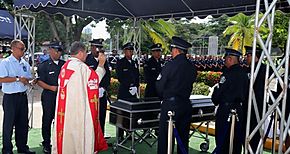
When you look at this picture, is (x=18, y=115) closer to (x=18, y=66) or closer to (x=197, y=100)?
(x=18, y=66)

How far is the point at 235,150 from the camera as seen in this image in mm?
5215

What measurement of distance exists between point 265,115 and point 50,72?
3434 mm

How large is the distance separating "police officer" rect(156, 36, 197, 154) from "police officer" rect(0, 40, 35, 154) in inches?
84.2

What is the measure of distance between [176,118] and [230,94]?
2.83 ft

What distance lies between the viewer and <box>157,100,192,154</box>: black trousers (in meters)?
4.63

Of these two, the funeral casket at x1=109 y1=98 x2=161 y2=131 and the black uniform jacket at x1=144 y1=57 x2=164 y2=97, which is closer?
the funeral casket at x1=109 y1=98 x2=161 y2=131

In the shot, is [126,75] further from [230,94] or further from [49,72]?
[230,94]

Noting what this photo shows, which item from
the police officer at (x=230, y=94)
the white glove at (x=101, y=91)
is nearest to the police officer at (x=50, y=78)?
the white glove at (x=101, y=91)

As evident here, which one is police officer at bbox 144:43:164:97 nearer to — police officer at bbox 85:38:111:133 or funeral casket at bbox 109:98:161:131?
police officer at bbox 85:38:111:133

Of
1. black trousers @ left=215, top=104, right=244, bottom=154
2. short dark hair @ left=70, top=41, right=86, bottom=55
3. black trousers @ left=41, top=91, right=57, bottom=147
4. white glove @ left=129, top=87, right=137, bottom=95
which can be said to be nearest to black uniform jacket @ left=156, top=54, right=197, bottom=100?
black trousers @ left=215, top=104, right=244, bottom=154

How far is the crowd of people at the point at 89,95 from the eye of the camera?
4.29m

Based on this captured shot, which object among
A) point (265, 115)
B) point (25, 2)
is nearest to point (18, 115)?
point (25, 2)

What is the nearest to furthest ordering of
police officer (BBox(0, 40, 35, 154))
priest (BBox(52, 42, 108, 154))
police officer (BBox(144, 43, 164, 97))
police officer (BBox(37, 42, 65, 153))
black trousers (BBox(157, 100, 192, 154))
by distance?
priest (BBox(52, 42, 108, 154)), black trousers (BBox(157, 100, 192, 154)), police officer (BBox(0, 40, 35, 154)), police officer (BBox(37, 42, 65, 153)), police officer (BBox(144, 43, 164, 97))

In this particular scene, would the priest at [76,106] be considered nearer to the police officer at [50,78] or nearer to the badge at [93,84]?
the badge at [93,84]
